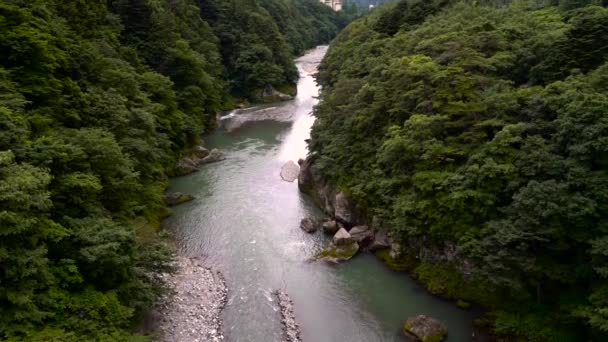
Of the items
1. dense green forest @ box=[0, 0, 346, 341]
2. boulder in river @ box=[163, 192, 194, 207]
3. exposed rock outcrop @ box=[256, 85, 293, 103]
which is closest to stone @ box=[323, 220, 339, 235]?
dense green forest @ box=[0, 0, 346, 341]

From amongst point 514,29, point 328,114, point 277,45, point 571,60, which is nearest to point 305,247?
point 328,114

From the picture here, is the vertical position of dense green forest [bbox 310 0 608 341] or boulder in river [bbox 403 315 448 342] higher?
dense green forest [bbox 310 0 608 341]

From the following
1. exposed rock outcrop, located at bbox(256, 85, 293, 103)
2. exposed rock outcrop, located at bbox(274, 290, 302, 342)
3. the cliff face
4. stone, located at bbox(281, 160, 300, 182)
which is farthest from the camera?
exposed rock outcrop, located at bbox(256, 85, 293, 103)

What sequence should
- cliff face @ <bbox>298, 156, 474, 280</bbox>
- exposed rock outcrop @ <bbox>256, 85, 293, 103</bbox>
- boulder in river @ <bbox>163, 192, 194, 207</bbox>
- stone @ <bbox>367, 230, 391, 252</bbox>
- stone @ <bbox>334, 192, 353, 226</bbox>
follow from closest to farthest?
cliff face @ <bbox>298, 156, 474, 280</bbox>
stone @ <bbox>367, 230, 391, 252</bbox>
stone @ <bbox>334, 192, 353, 226</bbox>
boulder in river @ <bbox>163, 192, 194, 207</bbox>
exposed rock outcrop @ <bbox>256, 85, 293, 103</bbox>

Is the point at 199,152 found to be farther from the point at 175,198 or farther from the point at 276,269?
the point at 276,269

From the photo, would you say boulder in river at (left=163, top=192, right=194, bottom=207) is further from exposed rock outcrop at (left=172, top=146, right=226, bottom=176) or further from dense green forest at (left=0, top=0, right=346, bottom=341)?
exposed rock outcrop at (left=172, top=146, right=226, bottom=176)

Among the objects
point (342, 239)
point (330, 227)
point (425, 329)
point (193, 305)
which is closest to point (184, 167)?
point (330, 227)

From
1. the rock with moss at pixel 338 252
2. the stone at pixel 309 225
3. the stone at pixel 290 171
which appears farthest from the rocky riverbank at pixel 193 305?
the stone at pixel 290 171
